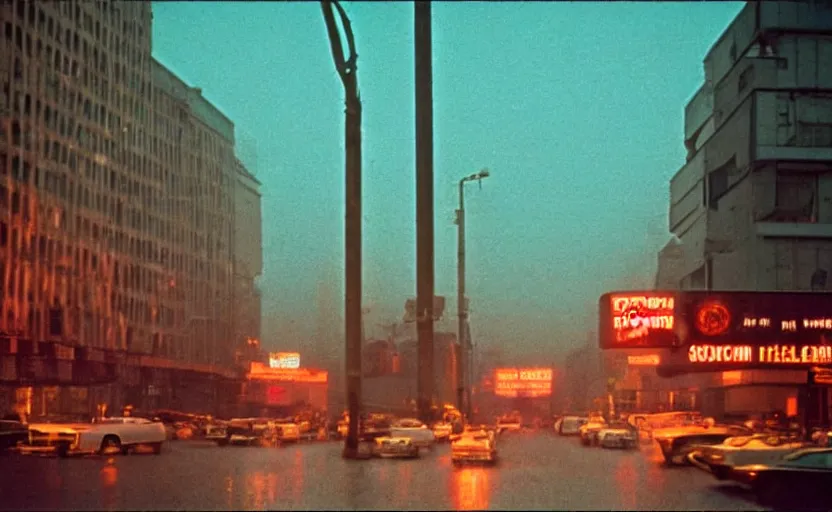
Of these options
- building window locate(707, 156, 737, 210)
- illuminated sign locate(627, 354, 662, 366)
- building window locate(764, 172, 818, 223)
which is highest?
building window locate(707, 156, 737, 210)

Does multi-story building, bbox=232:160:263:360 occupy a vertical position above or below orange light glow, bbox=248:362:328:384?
above

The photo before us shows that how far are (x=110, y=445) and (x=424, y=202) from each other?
3296 centimetres

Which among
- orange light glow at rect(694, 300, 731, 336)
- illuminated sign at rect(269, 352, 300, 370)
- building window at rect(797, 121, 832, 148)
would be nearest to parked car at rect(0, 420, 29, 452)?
orange light glow at rect(694, 300, 731, 336)

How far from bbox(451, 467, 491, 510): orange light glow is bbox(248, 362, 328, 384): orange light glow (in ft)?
324

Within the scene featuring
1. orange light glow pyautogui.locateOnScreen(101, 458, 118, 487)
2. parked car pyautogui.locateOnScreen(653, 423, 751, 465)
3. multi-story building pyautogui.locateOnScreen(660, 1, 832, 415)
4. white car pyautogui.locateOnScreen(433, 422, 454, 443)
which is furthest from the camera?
multi-story building pyautogui.locateOnScreen(660, 1, 832, 415)

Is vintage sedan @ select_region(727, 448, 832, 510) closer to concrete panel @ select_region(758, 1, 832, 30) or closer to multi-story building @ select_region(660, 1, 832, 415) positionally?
multi-story building @ select_region(660, 1, 832, 415)

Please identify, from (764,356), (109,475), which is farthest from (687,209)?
(109,475)

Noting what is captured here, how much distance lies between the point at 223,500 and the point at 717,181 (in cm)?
7742

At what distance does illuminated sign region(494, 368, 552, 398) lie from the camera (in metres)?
125

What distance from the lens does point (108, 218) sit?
327ft

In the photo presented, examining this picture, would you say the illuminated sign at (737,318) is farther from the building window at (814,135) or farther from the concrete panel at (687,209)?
the concrete panel at (687,209)

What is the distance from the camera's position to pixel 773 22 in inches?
3231

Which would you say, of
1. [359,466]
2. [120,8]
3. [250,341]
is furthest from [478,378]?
[359,466]

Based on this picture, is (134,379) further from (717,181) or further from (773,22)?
(773,22)
